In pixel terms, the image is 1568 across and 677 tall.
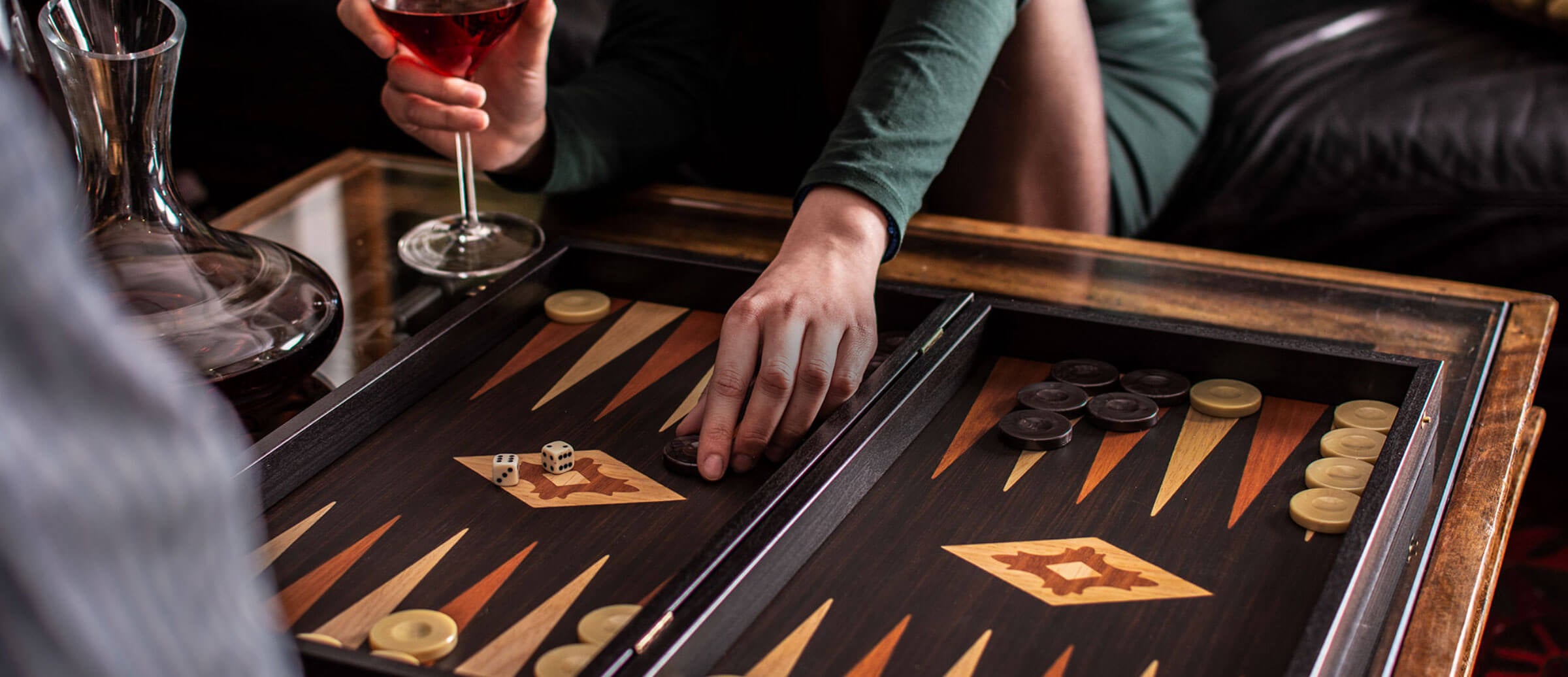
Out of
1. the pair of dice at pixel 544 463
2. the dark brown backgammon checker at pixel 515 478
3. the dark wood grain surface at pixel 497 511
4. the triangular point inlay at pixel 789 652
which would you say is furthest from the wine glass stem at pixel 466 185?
the triangular point inlay at pixel 789 652

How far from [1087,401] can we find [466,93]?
58cm

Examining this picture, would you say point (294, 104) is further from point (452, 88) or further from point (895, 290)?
point (895, 290)

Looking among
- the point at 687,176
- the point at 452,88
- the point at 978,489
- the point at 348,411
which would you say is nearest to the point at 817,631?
the point at 978,489

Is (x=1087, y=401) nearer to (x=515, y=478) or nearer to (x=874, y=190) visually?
(x=874, y=190)

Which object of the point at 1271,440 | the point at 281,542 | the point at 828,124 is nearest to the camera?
the point at 281,542

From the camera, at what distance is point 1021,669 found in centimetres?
63

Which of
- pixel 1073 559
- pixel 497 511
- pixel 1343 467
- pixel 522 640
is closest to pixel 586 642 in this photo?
pixel 522 640

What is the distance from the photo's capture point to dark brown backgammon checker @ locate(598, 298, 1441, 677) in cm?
64

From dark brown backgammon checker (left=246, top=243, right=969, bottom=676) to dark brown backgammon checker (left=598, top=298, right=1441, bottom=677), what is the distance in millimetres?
34

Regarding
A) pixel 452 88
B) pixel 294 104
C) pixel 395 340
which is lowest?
pixel 294 104

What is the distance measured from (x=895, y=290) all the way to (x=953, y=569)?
1.11 ft

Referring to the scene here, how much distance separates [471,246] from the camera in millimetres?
1142

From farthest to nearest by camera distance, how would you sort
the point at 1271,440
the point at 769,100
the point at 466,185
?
1. the point at 769,100
2. the point at 466,185
3. the point at 1271,440

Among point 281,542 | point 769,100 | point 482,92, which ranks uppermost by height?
point 482,92
